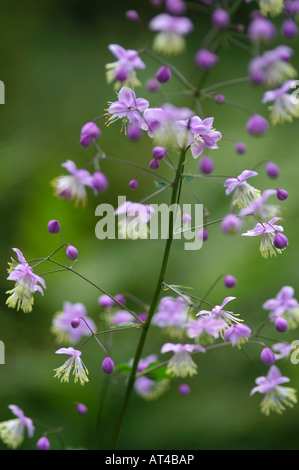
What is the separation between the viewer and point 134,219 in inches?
65.9

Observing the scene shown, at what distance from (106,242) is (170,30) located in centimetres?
242

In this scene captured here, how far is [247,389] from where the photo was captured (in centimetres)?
294

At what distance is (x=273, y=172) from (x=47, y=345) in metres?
1.88

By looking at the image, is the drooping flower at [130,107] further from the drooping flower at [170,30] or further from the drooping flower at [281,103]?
the drooping flower at [281,103]

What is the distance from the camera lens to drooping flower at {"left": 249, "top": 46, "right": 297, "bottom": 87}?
5.58ft

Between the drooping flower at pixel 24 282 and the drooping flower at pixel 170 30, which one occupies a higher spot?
the drooping flower at pixel 170 30

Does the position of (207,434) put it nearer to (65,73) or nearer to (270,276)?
(270,276)

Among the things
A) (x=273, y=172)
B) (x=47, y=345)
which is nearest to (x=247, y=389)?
(x=47, y=345)

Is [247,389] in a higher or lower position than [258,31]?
lower

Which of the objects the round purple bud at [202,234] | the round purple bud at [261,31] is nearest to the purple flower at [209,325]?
the round purple bud at [202,234]

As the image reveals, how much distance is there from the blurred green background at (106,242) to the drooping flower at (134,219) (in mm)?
1060

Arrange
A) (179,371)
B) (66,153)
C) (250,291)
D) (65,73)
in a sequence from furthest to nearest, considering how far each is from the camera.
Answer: (65,73) → (66,153) → (250,291) → (179,371)

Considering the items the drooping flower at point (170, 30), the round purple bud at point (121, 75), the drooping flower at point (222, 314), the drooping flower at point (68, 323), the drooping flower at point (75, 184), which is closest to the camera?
the drooping flower at point (170, 30)

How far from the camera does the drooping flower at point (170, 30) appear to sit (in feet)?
4.99
